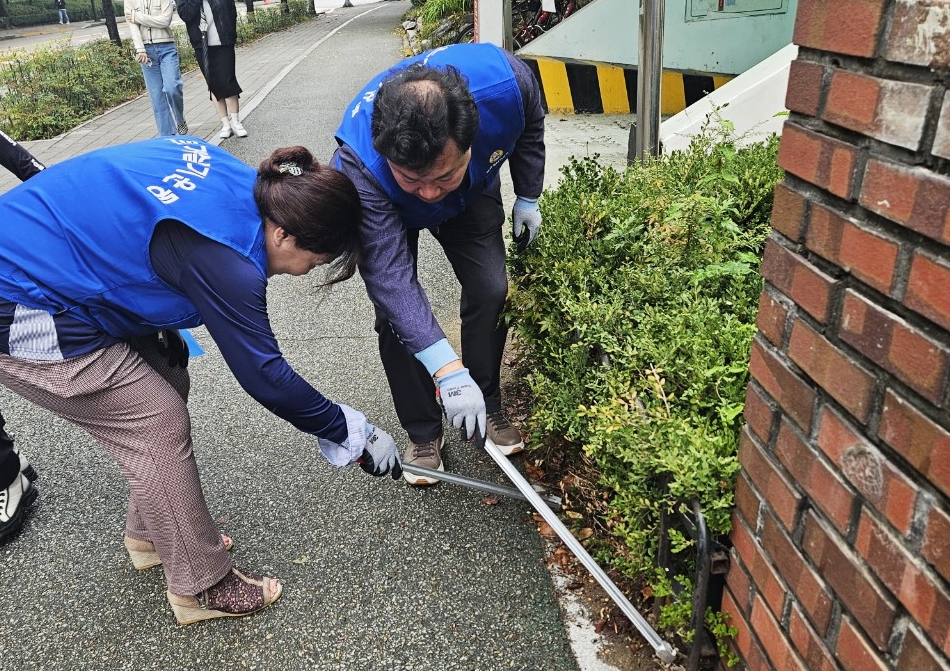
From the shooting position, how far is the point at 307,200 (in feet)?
6.26

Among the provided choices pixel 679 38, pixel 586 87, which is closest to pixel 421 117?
pixel 679 38

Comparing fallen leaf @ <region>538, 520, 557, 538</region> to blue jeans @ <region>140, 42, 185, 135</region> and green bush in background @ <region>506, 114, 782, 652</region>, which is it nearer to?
green bush in background @ <region>506, 114, 782, 652</region>

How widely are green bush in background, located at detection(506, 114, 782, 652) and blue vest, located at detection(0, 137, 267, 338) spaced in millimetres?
1051

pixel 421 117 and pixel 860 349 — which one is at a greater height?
pixel 421 117

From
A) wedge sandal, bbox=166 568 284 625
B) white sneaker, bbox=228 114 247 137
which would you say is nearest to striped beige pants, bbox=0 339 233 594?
wedge sandal, bbox=166 568 284 625

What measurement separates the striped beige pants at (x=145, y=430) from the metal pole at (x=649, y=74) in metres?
2.81

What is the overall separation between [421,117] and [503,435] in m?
1.51

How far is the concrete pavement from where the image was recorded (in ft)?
7.43

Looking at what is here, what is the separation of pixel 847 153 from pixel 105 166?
5.74 feet

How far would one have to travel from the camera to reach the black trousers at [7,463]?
2.77 metres

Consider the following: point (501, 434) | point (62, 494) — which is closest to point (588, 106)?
point (501, 434)

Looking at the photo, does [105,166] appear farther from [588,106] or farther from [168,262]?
[588,106]

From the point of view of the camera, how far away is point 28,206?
1994 mm

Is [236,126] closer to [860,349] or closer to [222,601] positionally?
[222,601]
